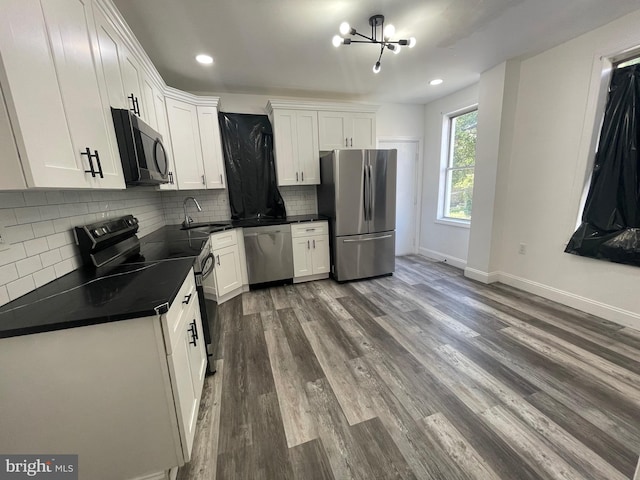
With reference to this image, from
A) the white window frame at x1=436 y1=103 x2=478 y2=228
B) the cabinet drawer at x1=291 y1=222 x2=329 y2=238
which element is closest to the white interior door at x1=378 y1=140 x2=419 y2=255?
the white window frame at x1=436 y1=103 x2=478 y2=228

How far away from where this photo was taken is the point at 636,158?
6.84 ft

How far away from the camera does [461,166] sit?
3.90 meters

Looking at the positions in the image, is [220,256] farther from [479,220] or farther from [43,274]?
[479,220]

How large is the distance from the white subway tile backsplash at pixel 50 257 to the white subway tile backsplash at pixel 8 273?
5.4 inches

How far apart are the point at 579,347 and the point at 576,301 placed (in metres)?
0.84

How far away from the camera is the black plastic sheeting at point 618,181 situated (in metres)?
2.10

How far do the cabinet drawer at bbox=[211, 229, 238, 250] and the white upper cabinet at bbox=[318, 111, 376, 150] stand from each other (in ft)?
5.76

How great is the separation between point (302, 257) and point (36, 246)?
2552 mm

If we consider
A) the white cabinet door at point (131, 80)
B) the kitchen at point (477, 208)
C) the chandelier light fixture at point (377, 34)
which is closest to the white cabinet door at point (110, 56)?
the white cabinet door at point (131, 80)

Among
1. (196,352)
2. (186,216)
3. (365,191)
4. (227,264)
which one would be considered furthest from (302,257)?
(196,352)

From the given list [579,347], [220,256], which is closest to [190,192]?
[220,256]

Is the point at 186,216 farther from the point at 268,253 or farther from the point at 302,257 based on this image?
the point at 302,257

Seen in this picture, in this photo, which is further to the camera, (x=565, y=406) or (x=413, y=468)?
(x=565, y=406)

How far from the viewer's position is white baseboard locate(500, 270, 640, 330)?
87.5 inches
